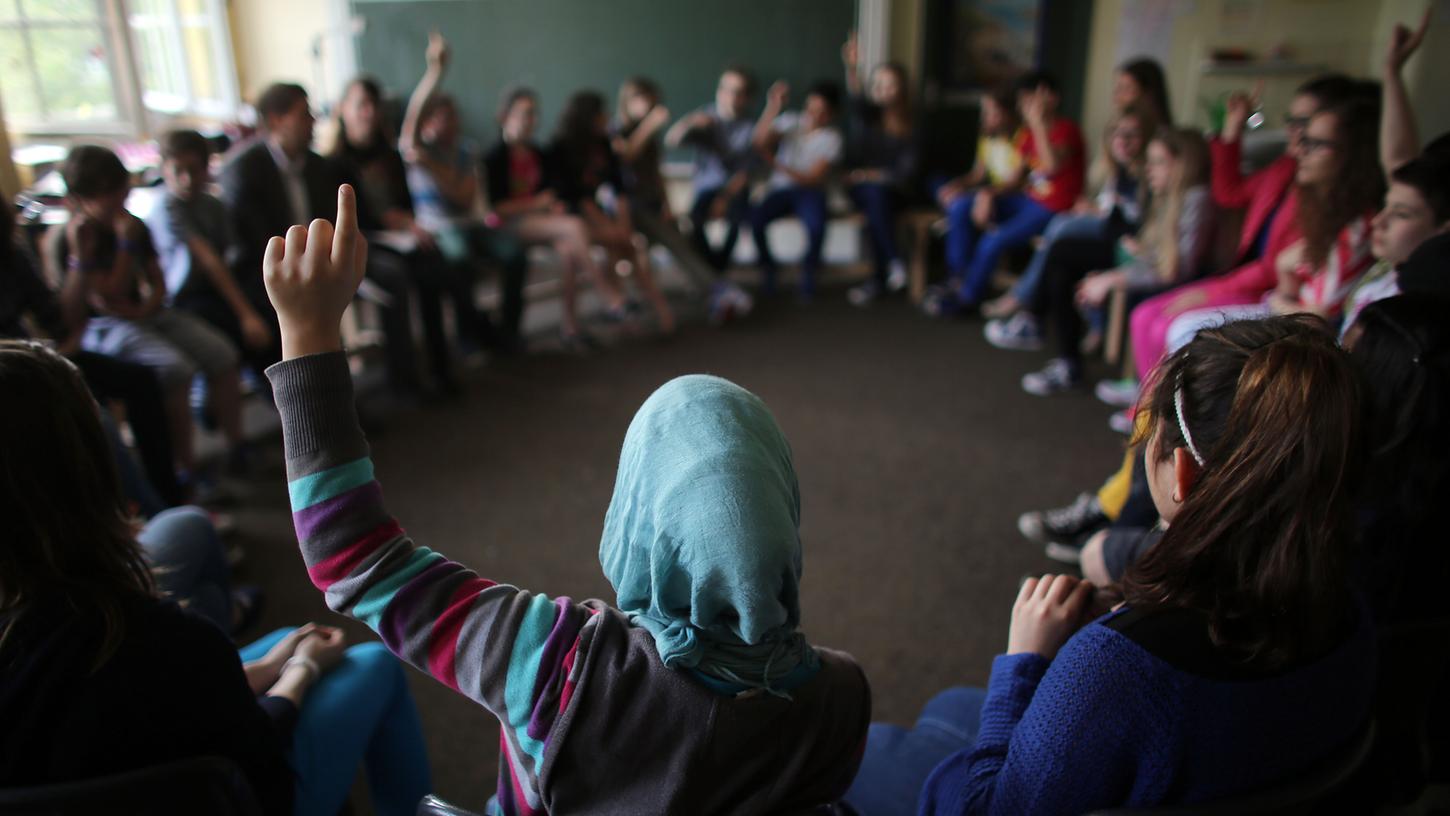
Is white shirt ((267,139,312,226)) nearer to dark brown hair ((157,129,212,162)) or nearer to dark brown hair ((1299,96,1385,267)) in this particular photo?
dark brown hair ((157,129,212,162))

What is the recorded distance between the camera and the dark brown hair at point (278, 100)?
9.68ft

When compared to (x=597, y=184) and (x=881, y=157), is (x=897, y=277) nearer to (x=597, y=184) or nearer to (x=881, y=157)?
(x=881, y=157)

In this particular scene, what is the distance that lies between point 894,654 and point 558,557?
91 cm

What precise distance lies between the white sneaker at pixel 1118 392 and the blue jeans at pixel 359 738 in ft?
9.17

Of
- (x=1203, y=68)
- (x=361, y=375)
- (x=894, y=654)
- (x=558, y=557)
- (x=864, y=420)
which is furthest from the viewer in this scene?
(x=1203, y=68)

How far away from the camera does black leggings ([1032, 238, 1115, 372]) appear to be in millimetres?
3660

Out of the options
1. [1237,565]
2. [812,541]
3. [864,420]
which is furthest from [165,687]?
[864,420]

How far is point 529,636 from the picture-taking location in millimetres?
808

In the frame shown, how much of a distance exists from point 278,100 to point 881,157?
121 inches

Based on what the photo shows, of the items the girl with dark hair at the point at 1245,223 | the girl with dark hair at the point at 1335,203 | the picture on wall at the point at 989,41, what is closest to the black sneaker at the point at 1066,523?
the girl with dark hair at the point at 1335,203

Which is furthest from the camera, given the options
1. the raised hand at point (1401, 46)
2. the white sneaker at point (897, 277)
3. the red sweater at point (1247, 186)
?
the white sneaker at point (897, 277)

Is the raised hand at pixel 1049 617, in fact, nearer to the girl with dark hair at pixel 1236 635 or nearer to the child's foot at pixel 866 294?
the girl with dark hair at pixel 1236 635

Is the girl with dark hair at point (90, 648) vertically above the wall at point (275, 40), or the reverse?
the wall at point (275, 40)

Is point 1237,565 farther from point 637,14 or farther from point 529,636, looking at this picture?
point 637,14
